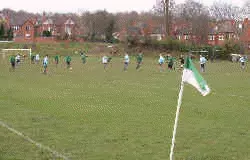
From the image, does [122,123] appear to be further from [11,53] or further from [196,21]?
[196,21]

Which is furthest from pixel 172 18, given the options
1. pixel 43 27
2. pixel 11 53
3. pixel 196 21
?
pixel 43 27

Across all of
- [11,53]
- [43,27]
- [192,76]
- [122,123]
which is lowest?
[122,123]

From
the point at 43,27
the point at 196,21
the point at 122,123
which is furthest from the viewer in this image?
the point at 43,27

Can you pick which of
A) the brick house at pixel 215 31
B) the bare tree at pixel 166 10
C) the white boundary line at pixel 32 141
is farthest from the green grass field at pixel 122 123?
the brick house at pixel 215 31

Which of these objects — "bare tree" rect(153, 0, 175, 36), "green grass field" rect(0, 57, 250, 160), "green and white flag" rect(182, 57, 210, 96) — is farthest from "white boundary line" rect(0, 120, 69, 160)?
"bare tree" rect(153, 0, 175, 36)

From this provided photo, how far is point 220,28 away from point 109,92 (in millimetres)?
79957

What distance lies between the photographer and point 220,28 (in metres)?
101

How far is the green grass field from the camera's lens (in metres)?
11.3

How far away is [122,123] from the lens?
49.2 ft

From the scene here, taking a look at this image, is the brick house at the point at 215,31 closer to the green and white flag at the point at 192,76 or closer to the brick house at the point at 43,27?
the brick house at the point at 43,27

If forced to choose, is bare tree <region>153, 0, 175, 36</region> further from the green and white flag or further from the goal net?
the green and white flag

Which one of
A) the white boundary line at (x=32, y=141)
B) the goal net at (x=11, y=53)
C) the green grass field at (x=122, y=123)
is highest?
the goal net at (x=11, y=53)

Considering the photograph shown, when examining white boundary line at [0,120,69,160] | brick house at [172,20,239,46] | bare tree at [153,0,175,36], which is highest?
bare tree at [153,0,175,36]

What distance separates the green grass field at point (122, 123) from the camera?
444 inches
